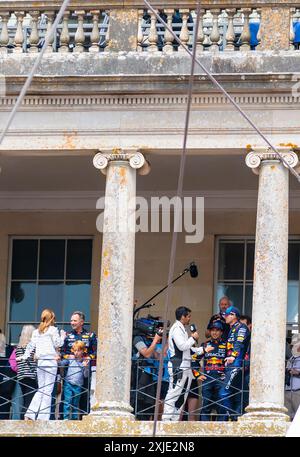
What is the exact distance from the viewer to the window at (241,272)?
3206cm

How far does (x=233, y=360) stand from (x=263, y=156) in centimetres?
292

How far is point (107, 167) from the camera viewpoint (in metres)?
28.2

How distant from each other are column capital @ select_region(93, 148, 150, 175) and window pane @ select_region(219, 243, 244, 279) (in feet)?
15.1

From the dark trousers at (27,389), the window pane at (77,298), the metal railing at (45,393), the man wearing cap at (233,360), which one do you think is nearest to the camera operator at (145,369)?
the metal railing at (45,393)

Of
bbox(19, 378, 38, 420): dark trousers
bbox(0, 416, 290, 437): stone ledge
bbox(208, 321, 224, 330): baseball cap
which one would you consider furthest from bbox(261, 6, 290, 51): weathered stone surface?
bbox(19, 378, 38, 420): dark trousers

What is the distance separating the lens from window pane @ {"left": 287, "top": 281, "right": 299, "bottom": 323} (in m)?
31.9

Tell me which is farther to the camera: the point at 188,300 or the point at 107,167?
the point at 188,300

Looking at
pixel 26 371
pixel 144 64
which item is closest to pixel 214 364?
pixel 26 371

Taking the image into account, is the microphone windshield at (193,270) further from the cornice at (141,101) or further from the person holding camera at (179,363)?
the cornice at (141,101)

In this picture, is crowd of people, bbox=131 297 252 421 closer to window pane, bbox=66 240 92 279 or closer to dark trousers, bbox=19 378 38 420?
dark trousers, bbox=19 378 38 420

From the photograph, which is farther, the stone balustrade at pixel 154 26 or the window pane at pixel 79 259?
the window pane at pixel 79 259
